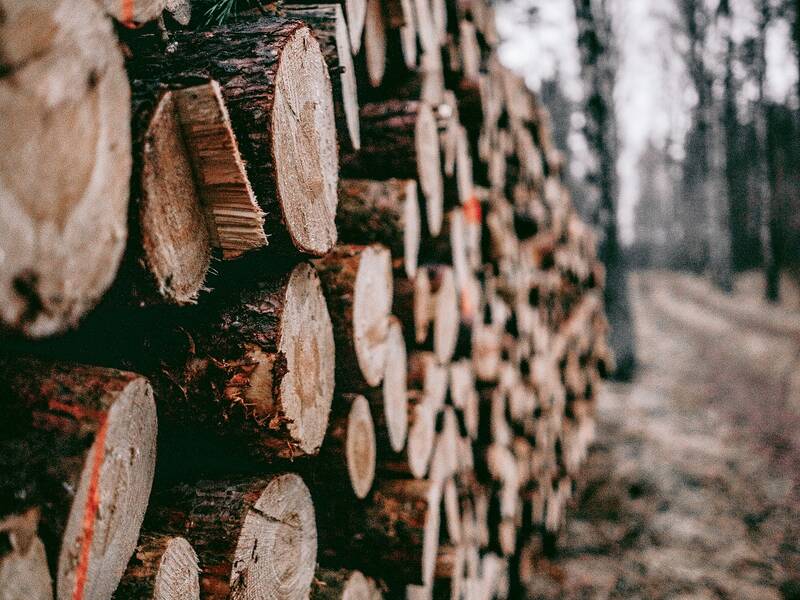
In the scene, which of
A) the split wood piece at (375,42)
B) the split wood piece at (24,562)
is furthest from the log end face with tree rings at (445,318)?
the split wood piece at (24,562)

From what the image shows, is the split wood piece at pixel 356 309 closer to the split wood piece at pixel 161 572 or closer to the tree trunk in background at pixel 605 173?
the split wood piece at pixel 161 572

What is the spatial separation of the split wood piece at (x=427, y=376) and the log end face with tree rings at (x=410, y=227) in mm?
304

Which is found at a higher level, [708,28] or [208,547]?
[708,28]

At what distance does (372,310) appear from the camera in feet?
5.13

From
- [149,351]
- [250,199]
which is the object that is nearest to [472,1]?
[250,199]

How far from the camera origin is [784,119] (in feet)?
60.7

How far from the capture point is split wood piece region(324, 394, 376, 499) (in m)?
1.44

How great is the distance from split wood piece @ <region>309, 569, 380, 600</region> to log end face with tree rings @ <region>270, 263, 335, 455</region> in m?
0.43

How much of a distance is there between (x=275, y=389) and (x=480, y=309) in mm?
1746

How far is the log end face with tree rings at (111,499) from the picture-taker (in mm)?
751

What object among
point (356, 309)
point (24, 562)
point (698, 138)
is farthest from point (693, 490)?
point (698, 138)

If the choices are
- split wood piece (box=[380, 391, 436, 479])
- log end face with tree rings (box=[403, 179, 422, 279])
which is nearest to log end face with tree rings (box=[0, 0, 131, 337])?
log end face with tree rings (box=[403, 179, 422, 279])

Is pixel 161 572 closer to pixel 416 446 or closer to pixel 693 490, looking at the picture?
pixel 416 446

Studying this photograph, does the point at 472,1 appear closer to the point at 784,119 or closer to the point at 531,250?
the point at 531,250
